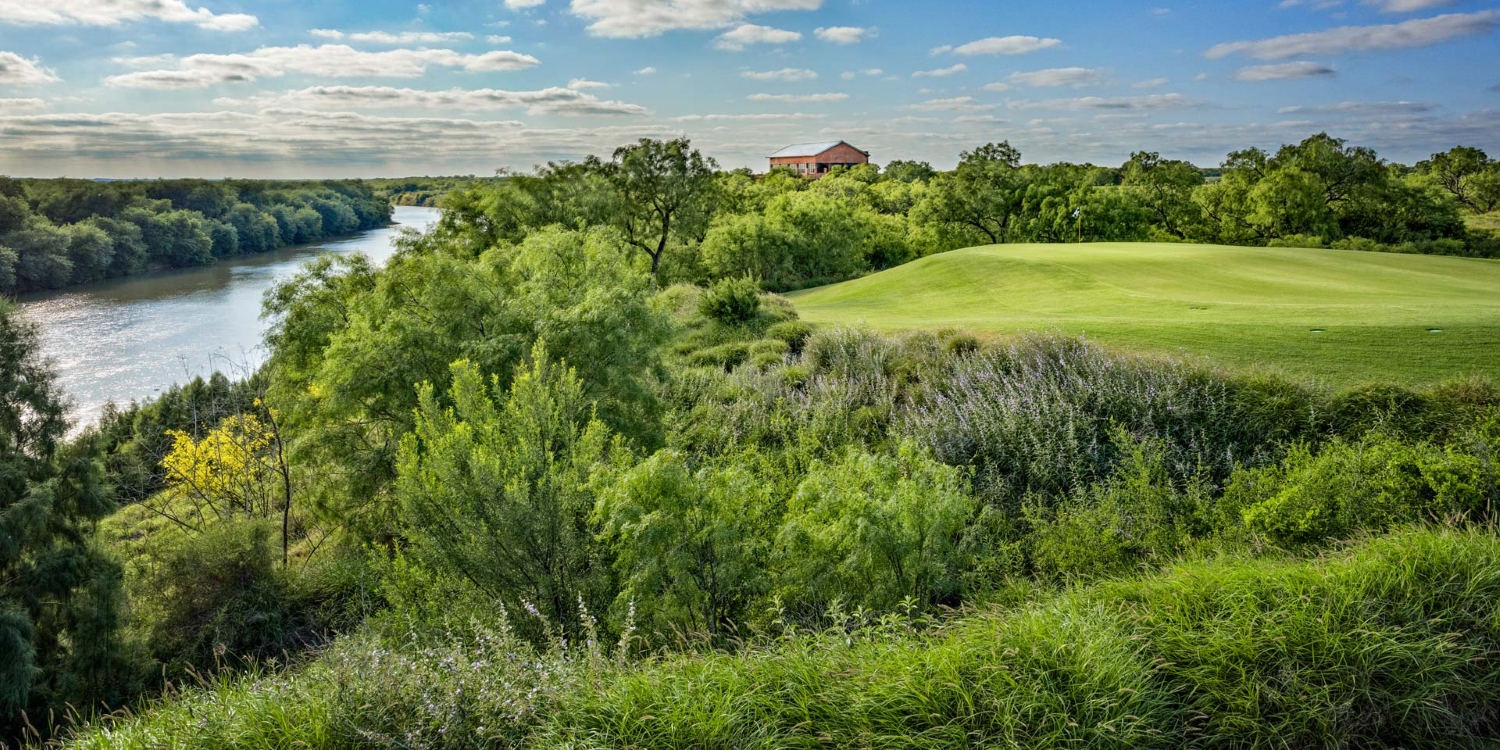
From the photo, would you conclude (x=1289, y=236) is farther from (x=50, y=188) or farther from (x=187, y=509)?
(x=50, y=188)

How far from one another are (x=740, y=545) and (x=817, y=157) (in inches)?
5027

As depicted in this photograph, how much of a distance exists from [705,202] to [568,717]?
4278cm

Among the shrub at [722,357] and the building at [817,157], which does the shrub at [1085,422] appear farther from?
the building at [817,157]

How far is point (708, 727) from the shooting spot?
4102 millimetres

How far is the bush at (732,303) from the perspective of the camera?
25.5m

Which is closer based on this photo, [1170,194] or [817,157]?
[1170,194]

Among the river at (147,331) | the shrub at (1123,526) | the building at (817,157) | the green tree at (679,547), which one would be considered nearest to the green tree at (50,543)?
the river at (147,331)

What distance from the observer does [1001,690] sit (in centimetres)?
433

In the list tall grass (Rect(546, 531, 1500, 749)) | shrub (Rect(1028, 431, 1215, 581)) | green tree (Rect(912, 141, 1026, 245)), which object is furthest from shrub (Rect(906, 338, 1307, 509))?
green tree (Rect(912, 141, 1026, 245))

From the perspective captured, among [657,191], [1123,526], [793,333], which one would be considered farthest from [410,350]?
[657,191]

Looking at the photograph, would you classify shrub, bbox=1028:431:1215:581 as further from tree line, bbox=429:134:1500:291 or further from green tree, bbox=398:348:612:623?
tree line, bbox=429:134:1500:291

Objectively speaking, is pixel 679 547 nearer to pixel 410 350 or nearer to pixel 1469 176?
pixel 410 350

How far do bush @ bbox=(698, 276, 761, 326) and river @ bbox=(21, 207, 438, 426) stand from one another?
1156 centimetres

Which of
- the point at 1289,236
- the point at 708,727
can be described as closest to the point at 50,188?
the point at 708,727
